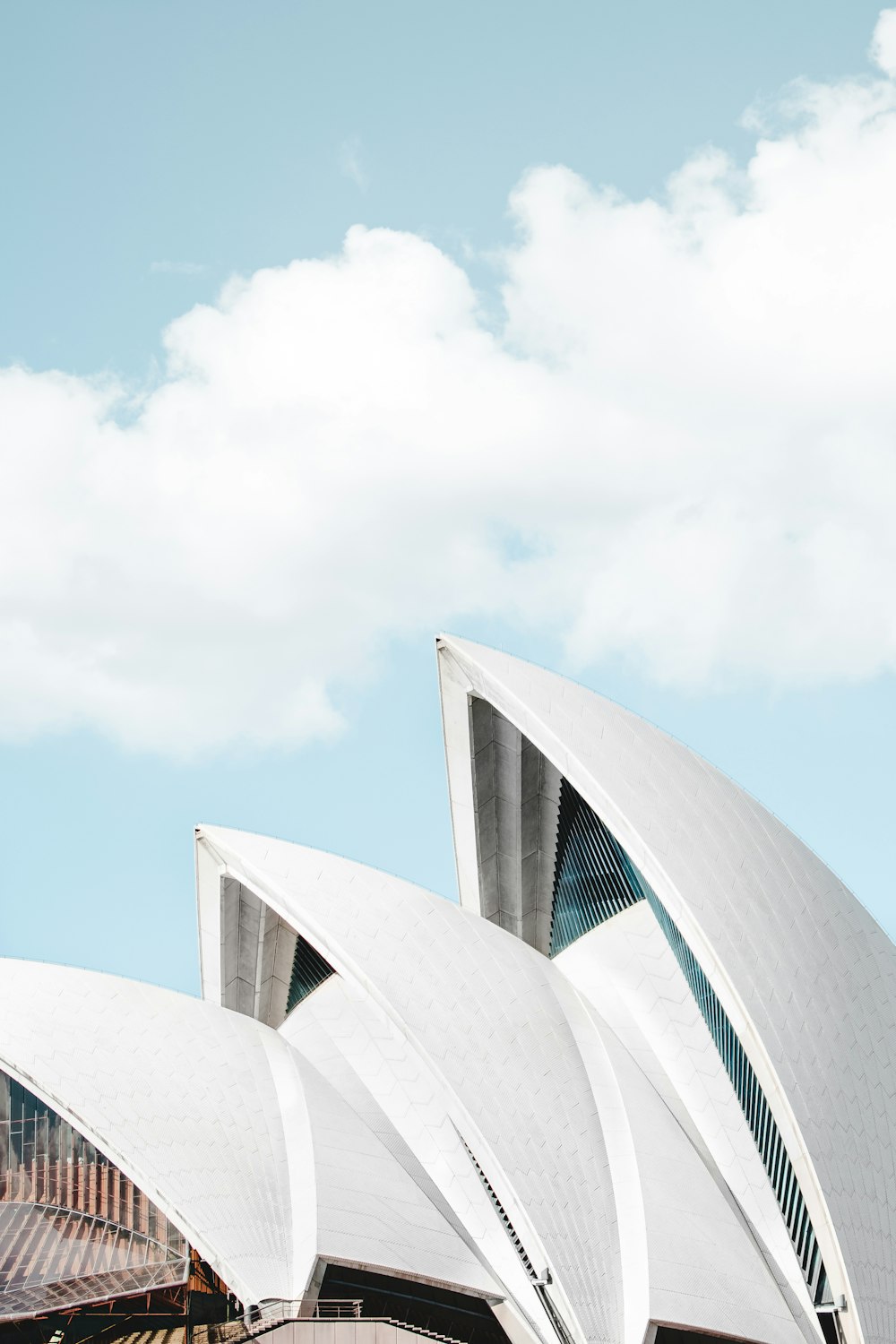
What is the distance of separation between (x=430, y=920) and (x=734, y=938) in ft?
17.9

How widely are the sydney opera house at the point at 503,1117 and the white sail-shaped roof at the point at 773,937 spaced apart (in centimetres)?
5

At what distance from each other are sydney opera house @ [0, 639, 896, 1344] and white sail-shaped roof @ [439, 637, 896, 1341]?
0.05 m

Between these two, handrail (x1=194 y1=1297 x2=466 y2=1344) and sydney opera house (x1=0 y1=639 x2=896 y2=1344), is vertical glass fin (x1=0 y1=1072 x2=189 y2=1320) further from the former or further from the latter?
handrail (x1=194 y1=1297 x2=466 y2=1344)

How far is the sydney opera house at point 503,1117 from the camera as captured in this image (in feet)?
51.0

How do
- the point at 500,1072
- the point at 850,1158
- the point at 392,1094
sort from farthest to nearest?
the point at 392,1094 → the point at 500,1072 → the point at 850,1158

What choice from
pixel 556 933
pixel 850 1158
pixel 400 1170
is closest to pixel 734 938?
pixel 850 1158

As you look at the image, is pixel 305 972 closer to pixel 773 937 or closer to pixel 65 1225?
pixel 65 1225

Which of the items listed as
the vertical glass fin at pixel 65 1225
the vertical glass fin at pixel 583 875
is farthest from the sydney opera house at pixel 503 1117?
the vertical glass fin at pixel 583 875

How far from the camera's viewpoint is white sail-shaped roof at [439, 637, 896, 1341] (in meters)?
15.5

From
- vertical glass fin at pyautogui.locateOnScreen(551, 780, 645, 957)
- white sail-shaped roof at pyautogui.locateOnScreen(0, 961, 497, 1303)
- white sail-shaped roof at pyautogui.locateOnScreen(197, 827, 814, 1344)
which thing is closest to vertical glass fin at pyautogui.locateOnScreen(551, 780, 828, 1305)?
vertical glass fin at pyautogui.locateOnScreen(551, 780, 645, 957)

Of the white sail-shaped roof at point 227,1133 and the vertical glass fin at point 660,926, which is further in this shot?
the vertical glass fin at point 660,926

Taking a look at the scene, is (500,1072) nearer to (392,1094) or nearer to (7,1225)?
(392,1094)

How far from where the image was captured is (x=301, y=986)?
25.8 metres

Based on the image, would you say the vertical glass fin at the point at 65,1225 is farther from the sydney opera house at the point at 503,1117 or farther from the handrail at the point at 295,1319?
the handrail at the point at 295,1319
